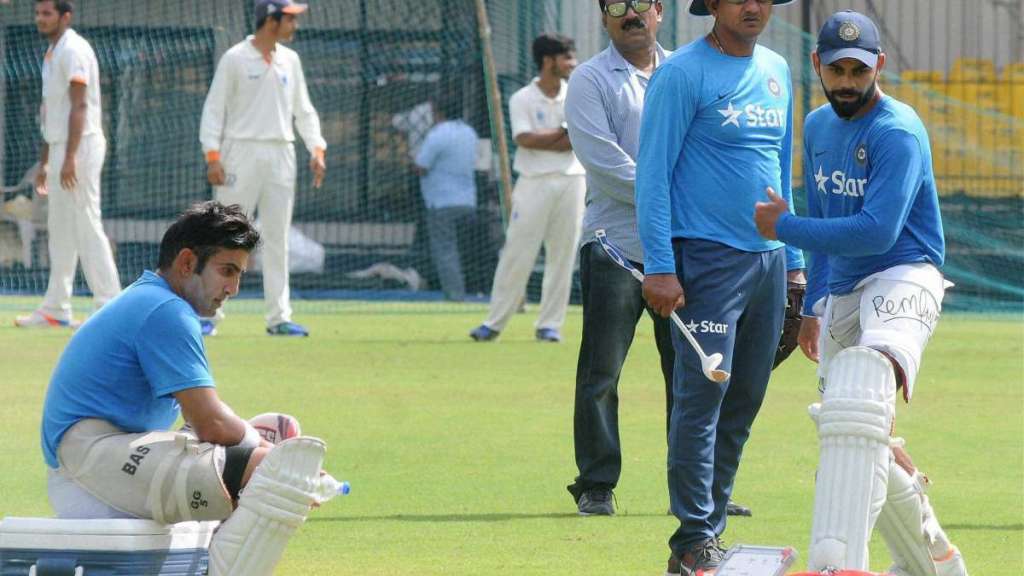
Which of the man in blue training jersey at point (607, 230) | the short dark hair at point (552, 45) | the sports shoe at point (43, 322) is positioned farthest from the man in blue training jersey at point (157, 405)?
the sports shoe at point (43, 322)

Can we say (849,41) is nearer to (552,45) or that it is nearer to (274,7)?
(552,45)

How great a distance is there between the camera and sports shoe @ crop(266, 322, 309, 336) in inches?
581

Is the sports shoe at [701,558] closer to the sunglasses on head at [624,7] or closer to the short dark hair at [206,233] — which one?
the short dark hair at [206,233]

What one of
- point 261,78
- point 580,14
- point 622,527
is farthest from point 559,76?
point 622,527

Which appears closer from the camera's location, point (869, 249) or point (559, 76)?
point (869, 249)

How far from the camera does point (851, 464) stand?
5.13m

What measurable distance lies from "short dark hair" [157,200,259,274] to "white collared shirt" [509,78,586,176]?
8610mm

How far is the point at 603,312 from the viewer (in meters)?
7.54

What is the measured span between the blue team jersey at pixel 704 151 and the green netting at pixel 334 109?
12635 millimetres

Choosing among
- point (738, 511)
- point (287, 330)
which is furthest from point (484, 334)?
point (738, 511)

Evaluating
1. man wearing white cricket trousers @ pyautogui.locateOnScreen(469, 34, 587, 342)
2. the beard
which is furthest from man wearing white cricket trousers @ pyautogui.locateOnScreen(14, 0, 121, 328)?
the beard

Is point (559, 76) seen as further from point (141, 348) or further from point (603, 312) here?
point (141, 348)

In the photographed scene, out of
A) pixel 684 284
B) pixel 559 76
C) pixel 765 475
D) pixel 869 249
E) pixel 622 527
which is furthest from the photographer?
pixel 559 76

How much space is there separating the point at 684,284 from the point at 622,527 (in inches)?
52.2
